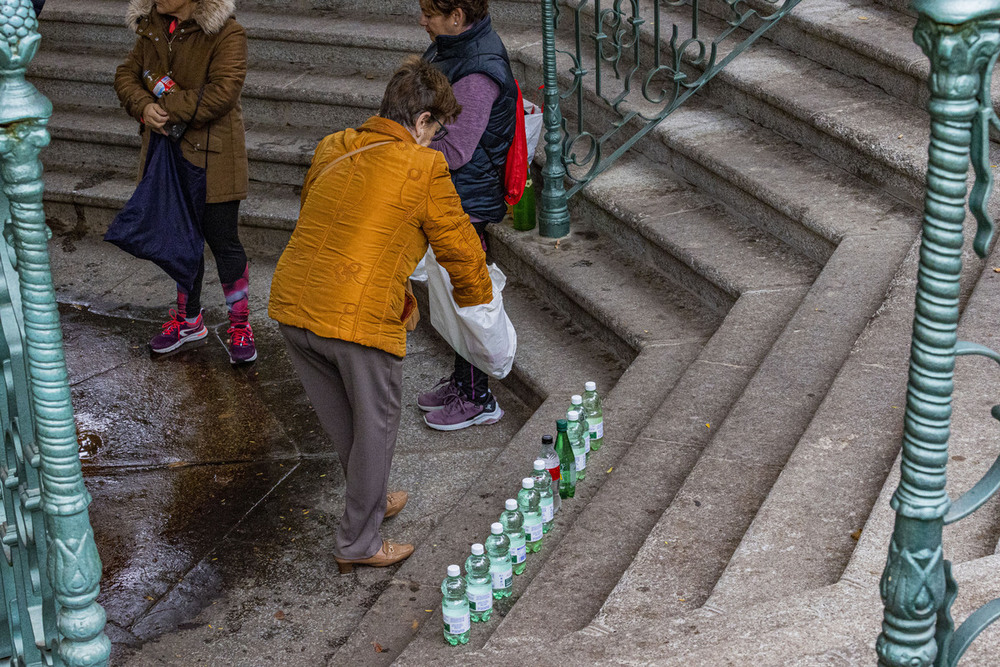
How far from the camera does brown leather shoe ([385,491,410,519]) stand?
16.5 ft

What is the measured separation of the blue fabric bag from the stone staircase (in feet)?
4.96

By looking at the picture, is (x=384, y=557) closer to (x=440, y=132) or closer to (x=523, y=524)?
(x=523, y=524)

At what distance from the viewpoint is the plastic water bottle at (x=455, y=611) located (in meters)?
3.91

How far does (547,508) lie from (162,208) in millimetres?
2655

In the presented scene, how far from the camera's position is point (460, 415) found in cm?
562

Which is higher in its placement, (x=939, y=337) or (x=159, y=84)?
(x=939, y=337)

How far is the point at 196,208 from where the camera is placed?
593 centimetres

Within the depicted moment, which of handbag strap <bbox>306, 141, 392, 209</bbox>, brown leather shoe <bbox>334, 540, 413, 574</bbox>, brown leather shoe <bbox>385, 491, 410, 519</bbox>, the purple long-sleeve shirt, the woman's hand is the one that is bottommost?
brown leather shoe <bbox>385, 491, 410, 519</bbox>

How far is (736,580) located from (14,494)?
78.4 inches

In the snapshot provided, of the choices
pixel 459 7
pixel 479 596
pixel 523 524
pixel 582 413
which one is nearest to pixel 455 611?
pixel 479 596

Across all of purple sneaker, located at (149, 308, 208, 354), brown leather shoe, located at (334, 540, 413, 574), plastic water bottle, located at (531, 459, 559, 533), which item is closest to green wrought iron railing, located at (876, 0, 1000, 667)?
plastic water bottle, located at (531, 459, 559, 533)

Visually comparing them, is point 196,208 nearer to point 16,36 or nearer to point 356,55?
point 356,55

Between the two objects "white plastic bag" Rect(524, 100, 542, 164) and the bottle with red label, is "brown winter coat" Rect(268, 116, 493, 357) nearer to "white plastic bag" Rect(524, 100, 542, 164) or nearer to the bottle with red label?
"white plastic bag" Rect(524, 100, 542, 164)

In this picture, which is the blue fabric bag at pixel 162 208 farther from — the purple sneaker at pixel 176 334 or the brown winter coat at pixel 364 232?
the brown winter coat at pixel 364 232
